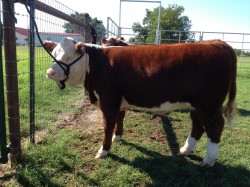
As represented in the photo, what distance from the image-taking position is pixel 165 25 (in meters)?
51.3

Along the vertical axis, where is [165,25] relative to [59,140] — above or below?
above

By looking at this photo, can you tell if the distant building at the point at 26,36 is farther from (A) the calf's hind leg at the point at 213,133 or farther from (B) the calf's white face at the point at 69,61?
(A) the calf's hind leg at the point at 213,133

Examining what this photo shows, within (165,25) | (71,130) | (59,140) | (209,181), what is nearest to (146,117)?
(71,130)

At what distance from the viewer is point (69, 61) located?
151 inches

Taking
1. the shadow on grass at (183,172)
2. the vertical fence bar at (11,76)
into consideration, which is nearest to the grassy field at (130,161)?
the shadow on grass at (183,172)

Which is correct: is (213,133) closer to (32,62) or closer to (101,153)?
(101,153)

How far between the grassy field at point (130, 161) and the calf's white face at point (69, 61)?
103 centimetres

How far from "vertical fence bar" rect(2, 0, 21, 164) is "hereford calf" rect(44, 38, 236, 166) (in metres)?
0.43

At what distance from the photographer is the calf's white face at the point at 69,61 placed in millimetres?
3721

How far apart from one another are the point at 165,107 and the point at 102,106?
31.6 inches

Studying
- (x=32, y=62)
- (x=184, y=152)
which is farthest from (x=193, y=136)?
(x=32, y=62)

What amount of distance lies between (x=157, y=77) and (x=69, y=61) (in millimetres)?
1092

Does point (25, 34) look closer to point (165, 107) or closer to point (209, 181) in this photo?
point (165, 107)

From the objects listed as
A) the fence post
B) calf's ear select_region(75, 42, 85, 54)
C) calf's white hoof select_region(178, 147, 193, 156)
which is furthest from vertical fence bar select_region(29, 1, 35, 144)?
calf's white hoof select_region(178, 147, 193, 156)
